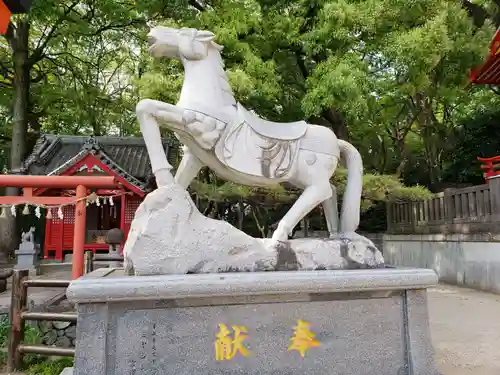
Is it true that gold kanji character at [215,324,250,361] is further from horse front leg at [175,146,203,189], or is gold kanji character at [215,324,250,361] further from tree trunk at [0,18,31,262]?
tree trunk at [0,18,31,262]

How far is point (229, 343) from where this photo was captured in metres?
2.49

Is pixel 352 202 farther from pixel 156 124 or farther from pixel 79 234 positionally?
pixel 79 234

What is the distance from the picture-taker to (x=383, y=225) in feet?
42.5

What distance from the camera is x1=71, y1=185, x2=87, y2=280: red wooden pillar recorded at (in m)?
6.21

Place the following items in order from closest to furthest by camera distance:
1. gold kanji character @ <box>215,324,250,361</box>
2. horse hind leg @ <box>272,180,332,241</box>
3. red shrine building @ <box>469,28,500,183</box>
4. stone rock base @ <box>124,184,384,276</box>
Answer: gold kanji character @ <box>215,324,250,361</box>, stone rock base @ <box>124,184,384,276</box>, horse hind leg @ <box>272,180,332,241</box>, red shrine building @ <box>469,28,500,183</box>

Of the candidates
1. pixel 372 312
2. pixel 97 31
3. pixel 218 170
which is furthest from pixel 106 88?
pixel 372 312

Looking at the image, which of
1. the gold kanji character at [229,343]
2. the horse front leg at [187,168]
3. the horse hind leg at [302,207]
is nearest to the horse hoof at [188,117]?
the horse front leg at [187,168]

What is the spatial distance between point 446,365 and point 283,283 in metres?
1.87

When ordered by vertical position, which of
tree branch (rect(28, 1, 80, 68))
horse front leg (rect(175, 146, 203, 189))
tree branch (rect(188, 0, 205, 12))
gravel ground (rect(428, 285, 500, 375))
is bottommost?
gravel ground (rect(428, 285, 500, 375))

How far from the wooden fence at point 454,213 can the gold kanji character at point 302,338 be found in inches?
234

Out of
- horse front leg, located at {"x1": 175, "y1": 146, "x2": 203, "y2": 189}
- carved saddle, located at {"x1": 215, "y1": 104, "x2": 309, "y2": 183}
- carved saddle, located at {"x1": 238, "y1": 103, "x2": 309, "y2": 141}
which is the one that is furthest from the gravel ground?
horse front leg, located at {"x1": 175, "y1": 146, "x2": 203, "y2": 189}

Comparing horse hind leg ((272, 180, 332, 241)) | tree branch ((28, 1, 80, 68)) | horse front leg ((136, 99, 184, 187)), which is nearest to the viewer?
horse front leg ((136, 99, 184, 187))

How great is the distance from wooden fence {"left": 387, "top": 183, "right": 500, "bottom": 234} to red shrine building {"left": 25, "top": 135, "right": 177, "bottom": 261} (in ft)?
19.9

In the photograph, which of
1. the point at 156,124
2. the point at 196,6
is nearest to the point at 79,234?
the point at 156,124
